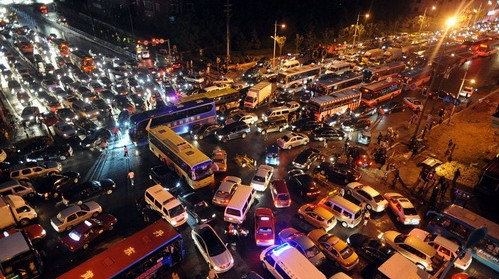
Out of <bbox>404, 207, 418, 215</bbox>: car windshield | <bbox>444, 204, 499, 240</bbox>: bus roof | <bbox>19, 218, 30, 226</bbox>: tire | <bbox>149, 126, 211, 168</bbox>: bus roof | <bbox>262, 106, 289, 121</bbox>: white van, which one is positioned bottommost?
<bbox>19, 218, 30, 226</bbox>: tire

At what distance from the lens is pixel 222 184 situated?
2412 cm

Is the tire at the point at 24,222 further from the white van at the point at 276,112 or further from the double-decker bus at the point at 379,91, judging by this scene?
the double-decker bus at the point at 379,91

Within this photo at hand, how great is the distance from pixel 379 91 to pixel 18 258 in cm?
4085

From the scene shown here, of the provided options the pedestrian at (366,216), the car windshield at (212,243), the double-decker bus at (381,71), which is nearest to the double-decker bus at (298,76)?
the double-decker bus at (381,71)

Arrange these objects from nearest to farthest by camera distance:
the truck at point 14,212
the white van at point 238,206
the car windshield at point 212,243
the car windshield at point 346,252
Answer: the car windshield at point 212,243 < the car windshield at point 346,252 < the truck at point 14,212 < the white van at point 238,206

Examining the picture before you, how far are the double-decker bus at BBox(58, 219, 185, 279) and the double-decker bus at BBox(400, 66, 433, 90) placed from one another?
42.4 meters

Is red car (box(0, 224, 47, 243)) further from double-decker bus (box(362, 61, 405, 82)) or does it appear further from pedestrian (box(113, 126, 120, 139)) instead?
double-decker bus (box(362, 61, 405, 82))

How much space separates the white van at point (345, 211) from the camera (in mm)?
20969

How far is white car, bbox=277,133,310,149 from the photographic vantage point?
1214 inches

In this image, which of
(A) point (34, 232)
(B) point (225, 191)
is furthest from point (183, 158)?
(A) point (34, 232)

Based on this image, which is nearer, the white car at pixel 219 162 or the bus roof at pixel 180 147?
the bus roof at pixel 180 147

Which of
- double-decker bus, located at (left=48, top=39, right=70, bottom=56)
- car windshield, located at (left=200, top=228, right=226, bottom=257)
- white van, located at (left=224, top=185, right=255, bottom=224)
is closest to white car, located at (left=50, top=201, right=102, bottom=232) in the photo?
car windshield, located at (left=200, top=228, right=226, bottom=257)

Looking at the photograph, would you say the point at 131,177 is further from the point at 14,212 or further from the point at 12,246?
the point at 12,246

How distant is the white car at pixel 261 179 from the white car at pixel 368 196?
6.56 m
